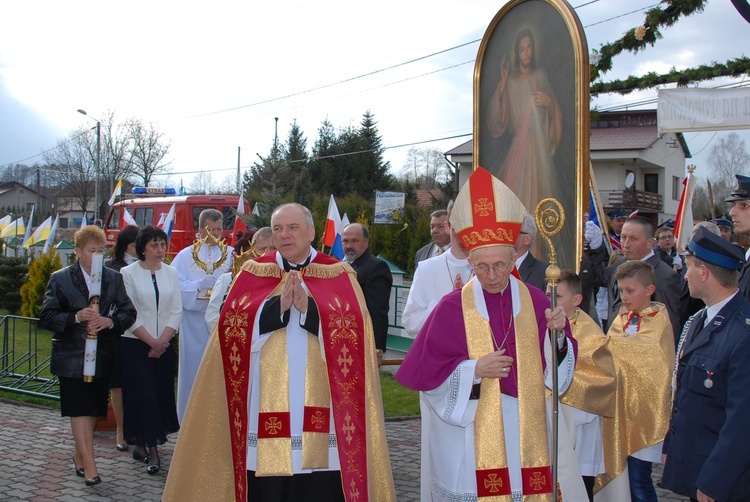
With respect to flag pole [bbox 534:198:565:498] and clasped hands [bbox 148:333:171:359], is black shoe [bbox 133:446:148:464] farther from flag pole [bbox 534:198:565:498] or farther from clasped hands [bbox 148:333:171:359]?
flag pole [bbox 534:198:565:498]

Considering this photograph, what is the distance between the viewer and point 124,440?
7043 mm

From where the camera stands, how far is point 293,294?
14.3 feet

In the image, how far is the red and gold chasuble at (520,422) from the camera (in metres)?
3.70

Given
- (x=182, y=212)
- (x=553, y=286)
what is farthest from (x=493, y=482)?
(x=182, y=212)

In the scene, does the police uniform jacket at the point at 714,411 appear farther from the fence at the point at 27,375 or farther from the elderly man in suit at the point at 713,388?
the fence at the point at 27,375

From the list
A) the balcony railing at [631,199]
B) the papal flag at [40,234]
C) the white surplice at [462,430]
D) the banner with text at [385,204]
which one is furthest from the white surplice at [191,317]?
the balcony railing at [631,199]

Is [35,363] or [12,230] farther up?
[12,230]

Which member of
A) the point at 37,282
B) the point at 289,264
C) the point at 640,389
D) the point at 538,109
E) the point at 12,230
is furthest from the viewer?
the point at 12,230

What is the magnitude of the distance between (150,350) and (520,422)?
402cm

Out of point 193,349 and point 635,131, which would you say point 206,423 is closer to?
point 193,349

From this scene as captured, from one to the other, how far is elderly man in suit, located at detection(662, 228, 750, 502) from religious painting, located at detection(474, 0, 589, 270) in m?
2.77

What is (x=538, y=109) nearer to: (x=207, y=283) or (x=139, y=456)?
(x=207, y=283)

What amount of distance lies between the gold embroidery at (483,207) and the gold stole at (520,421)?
0.48 metres

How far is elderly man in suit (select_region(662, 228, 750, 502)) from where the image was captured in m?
3.36
